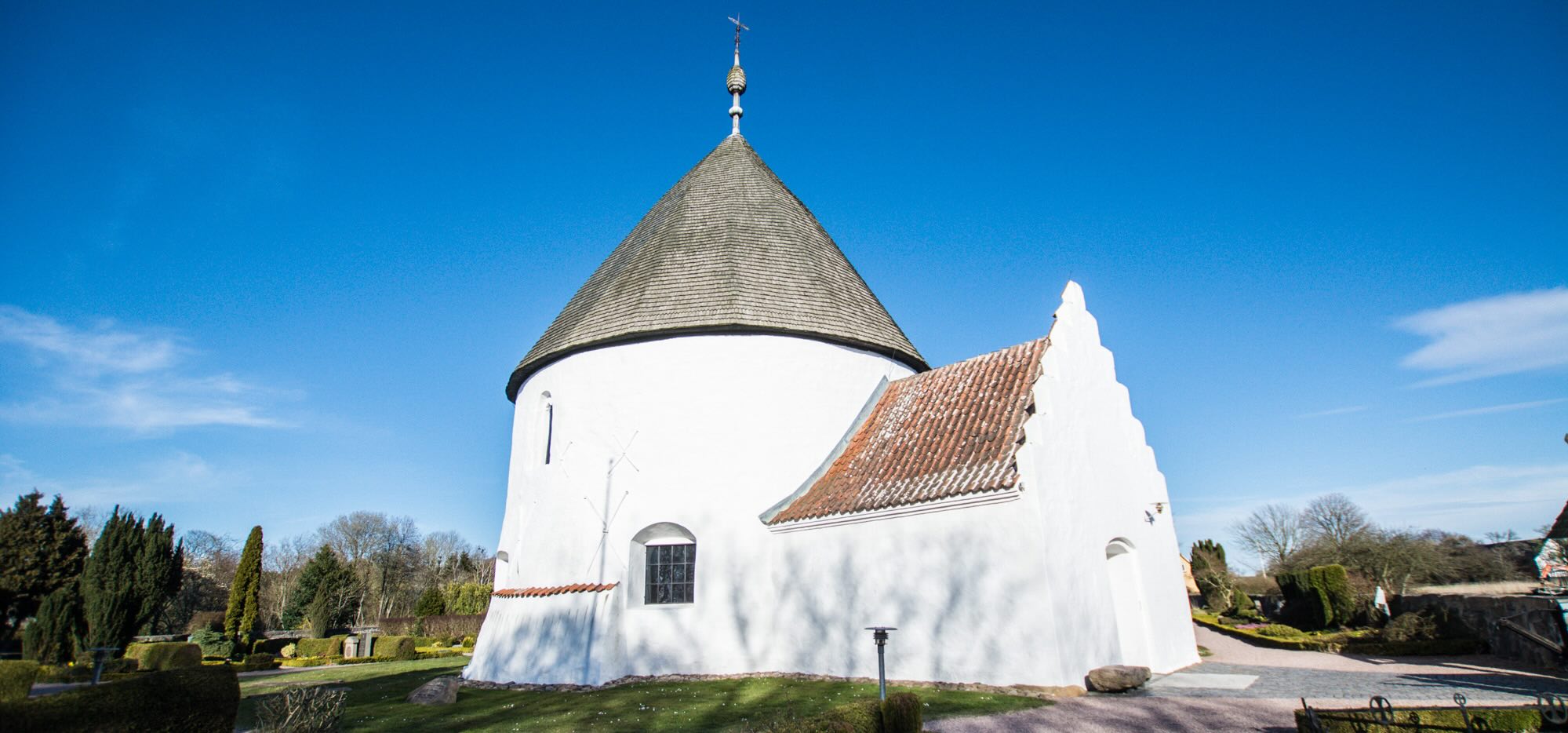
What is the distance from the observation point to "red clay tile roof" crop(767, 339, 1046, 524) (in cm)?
1062

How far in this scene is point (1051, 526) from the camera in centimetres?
992

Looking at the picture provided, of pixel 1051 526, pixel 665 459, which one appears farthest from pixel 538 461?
pixel 1051 526

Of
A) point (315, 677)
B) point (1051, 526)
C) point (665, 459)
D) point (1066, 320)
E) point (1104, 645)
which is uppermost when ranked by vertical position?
point (1066, 320)

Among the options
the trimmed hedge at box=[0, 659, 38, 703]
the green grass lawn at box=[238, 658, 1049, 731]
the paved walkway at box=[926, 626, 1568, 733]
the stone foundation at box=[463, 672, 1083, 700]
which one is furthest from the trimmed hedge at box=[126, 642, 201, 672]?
the paved walkway at box=[926, 626, 1568, 733]

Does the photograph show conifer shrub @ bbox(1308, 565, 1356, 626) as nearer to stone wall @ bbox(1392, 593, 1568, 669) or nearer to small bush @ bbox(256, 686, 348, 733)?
stone wall @ bbox(1392, 593, 1568, 669)

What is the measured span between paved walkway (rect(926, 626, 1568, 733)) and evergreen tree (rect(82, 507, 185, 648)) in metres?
29.4

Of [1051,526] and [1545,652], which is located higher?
[1051,526]

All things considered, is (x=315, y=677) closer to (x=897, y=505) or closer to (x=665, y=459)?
(x=665, y=459)

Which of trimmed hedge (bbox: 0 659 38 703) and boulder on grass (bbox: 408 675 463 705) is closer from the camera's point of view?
boulder on grass (bbox: 408 675 463 705)

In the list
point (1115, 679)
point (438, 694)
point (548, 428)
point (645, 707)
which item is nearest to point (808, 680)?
point (645, 707)

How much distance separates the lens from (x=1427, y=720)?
6262 mm

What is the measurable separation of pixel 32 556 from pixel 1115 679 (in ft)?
114

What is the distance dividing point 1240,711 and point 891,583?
4.43 meters

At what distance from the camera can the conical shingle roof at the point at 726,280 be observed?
44.9 feet
